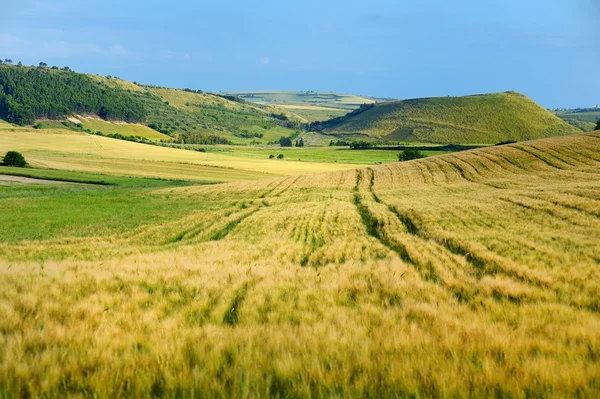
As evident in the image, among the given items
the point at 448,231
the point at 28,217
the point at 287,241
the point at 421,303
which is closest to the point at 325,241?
the point at 287,241

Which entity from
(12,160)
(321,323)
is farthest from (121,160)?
(321,323)

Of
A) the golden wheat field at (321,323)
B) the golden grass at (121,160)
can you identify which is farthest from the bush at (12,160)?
the golden wheat field at (321,323)

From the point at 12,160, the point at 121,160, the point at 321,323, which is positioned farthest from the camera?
the point at 121,160

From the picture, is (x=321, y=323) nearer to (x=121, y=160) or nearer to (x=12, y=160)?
(x=12, y=160)

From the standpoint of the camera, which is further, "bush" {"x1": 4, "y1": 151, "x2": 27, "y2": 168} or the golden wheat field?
"bush" {"x1": 4, "y1": 151, "x2": 27, "y2": 168}

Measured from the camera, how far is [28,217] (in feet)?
103

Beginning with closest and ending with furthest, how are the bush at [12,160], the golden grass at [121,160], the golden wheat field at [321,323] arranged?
the golden wheat field at [321,323]
the bush at [12,160]
the golden grass at [121,160]

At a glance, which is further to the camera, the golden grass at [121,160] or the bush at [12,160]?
the golden grass at [121,160]

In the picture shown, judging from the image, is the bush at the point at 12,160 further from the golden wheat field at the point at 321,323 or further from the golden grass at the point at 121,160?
the golden wheat field at the point at 321,323

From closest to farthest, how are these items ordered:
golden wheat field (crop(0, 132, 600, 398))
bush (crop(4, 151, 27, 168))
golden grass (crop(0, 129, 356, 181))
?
golden wheat field (crop(0, 132, 600, 398)) < bush (crop(4, 151, 27, 168)) < golden grass (crop(0, 129, 356, 181))

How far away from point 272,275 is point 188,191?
45.8m

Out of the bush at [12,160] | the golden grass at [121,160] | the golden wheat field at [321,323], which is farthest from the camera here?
the golden grass at [121,160]

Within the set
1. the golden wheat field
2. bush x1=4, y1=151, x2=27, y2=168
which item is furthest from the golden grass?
the golden wheat field

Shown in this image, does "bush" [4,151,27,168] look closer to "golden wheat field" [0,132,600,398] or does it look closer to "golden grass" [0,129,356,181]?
"golden grass" [0,129,356,181]
